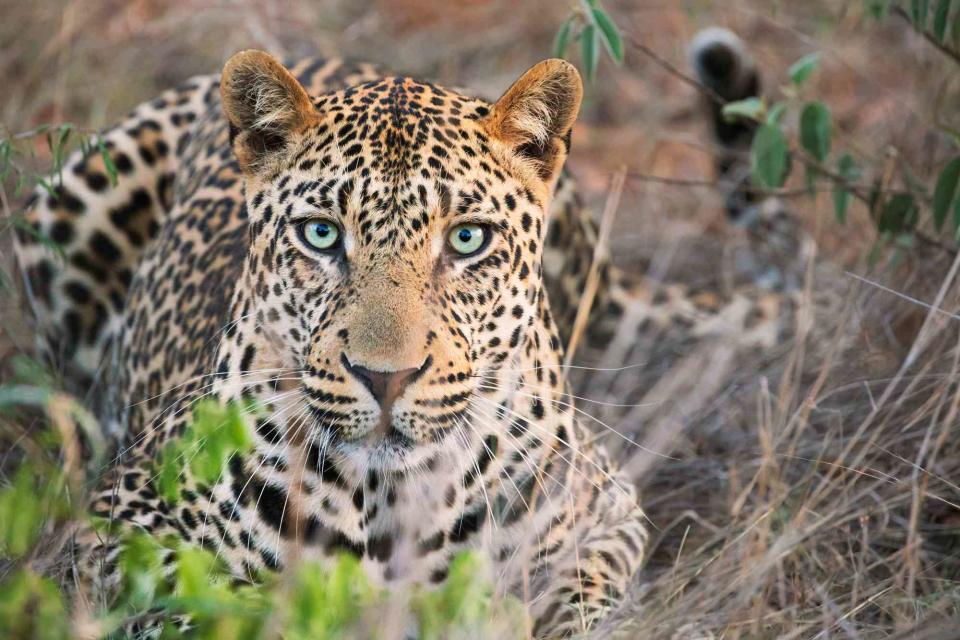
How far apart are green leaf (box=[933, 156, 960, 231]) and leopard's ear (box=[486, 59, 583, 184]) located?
181 cm

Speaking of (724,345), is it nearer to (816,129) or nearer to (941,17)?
(816,129)

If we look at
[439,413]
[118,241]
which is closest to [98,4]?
[118,241]

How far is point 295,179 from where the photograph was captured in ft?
13.1

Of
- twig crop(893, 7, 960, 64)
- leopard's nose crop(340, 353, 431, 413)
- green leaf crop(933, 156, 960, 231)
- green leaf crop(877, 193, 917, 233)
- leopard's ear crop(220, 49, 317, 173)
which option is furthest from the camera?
green leaf crop(877, 193, 917, 233)

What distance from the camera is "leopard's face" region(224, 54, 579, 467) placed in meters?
3.64

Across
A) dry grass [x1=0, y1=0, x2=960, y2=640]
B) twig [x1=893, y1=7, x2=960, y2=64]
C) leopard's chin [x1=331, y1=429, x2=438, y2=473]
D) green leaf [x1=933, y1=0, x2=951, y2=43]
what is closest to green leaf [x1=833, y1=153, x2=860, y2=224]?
dry grass [x1=0, y1=0, x2=960, y2=640]

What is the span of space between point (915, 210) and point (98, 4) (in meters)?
6.41

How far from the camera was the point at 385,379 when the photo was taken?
11.6ft

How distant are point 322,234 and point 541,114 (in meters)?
0.84

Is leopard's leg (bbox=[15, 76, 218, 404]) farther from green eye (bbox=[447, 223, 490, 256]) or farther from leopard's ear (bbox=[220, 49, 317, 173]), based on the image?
green eye (bbox=[447, 223, 490, 256])

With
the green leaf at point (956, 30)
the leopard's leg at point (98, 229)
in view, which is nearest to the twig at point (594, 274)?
the green leaf at point (956, 30)

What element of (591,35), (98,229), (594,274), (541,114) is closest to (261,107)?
(541,114)

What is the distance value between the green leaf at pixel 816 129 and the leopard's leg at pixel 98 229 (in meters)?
2.92

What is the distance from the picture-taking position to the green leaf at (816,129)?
17.9 feet
